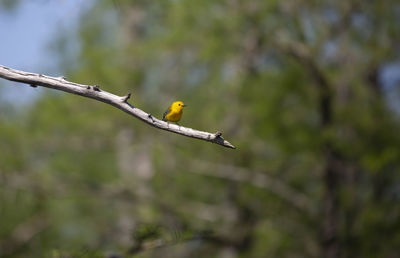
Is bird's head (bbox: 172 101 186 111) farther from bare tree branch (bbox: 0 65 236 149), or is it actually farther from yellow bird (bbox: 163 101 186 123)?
bare tree branch (bbox: 0 65 236 149)

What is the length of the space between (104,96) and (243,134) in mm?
11237

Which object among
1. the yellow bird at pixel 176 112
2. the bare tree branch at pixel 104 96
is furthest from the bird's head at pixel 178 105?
the bare tree branch at pixel 104 96

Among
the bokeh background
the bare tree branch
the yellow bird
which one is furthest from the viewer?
the bokeh background

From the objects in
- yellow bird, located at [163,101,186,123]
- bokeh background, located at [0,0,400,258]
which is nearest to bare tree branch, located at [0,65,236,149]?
yellow bird, located at [163,101,186,123]

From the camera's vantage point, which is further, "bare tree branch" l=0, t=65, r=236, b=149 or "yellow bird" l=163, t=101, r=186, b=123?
"yellow bird" l=163, t=101, r=186, b=123

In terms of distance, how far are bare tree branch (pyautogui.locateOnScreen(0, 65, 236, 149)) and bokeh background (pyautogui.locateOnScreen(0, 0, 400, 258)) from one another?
503cm

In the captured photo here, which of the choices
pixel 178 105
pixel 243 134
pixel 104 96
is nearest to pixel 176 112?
pixel 178 105

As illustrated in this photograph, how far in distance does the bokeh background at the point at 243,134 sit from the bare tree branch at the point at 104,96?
16.5 feet

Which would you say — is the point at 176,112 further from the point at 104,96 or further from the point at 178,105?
the point at 104,96

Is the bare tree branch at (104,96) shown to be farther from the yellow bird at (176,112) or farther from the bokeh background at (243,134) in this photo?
the bokeh background at (243,134)

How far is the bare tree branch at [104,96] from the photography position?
2523 mm

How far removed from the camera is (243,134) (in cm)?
1370

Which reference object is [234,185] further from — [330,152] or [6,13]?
[6,13]

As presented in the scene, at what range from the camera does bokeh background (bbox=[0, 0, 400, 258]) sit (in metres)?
10.6
